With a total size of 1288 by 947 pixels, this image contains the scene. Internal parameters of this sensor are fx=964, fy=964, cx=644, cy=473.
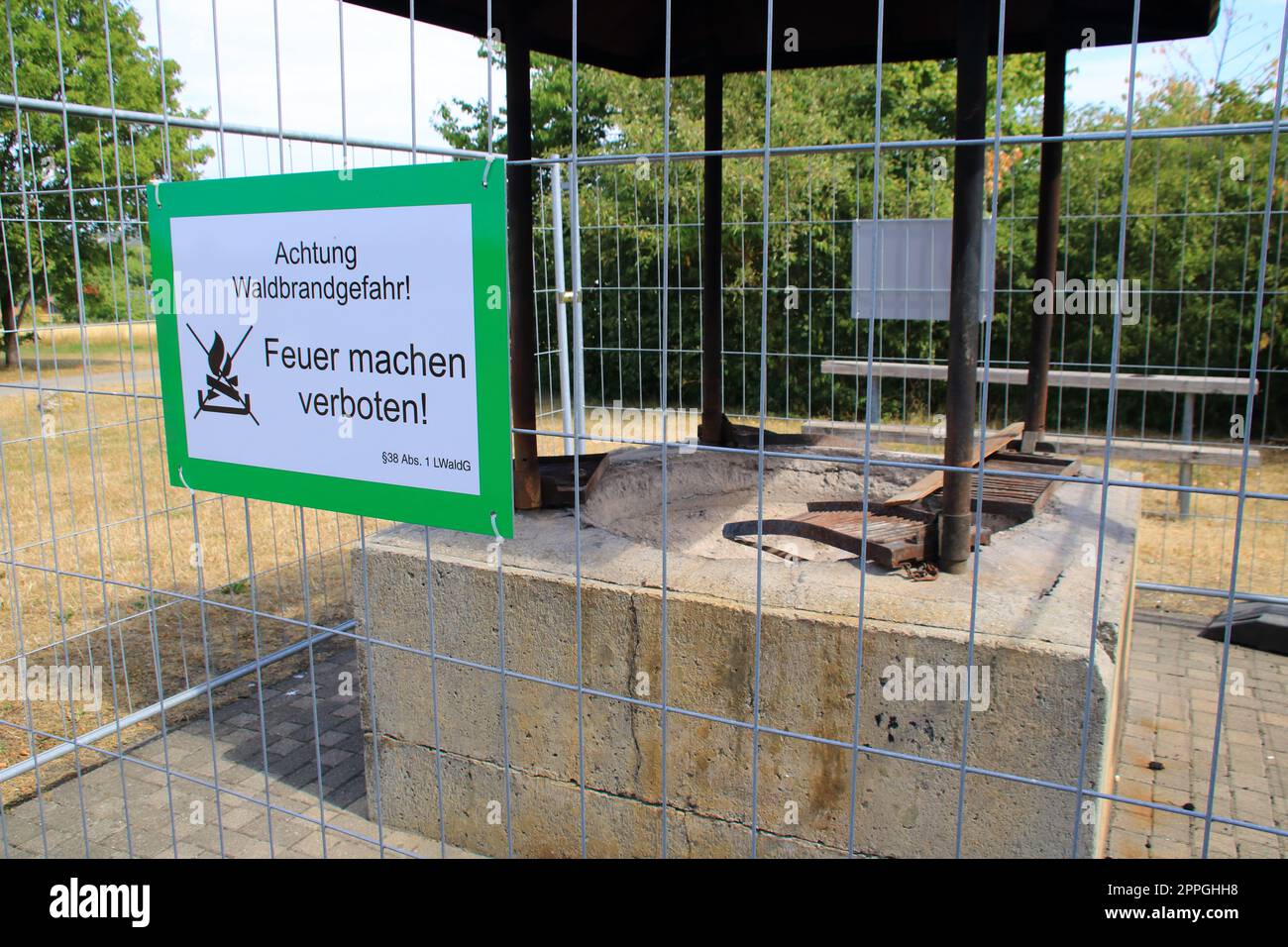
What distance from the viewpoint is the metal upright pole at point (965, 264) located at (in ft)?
9.79

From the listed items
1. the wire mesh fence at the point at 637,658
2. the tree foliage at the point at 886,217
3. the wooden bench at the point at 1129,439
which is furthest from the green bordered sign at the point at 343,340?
the tree foliage at the point at 886,217

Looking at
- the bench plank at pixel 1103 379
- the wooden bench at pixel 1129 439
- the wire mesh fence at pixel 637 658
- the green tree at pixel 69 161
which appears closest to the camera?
the wire mesh fence at pixel 637 658

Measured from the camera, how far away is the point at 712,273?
16.9ft

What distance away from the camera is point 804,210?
10945mm

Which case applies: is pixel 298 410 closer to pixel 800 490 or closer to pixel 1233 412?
pixel 800 490

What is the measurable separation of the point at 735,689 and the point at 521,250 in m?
1.97

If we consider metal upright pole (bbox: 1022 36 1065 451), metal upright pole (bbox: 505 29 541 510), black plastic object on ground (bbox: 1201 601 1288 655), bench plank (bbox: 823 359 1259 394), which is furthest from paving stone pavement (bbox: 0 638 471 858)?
→ bench plank (bbox: 823 359 1259 394)

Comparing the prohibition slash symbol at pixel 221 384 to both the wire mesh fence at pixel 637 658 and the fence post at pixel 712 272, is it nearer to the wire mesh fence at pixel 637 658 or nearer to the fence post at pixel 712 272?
the wire mesh fence at pixel 637 658

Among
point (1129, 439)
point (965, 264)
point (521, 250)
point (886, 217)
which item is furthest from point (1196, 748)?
point (886, 217)

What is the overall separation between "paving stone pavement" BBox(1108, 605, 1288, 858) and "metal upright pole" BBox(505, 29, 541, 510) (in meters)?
2.83

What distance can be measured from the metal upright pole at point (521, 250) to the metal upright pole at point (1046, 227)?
8.88 ft
